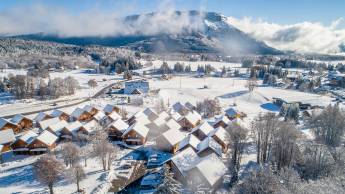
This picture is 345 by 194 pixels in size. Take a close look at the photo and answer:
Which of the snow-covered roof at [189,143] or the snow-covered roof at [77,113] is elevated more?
the snow-covered roof at [77,113]

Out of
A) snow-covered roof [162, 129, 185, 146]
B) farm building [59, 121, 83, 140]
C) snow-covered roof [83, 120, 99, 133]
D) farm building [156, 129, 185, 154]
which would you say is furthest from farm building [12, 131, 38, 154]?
snow-covered roof [162, 129, 185, 146]

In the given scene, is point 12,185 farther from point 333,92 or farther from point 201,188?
point 333,92

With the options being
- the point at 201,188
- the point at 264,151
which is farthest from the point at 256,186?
the point at 264,151

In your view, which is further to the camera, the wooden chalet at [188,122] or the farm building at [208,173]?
the wooden chalet at [188,122]

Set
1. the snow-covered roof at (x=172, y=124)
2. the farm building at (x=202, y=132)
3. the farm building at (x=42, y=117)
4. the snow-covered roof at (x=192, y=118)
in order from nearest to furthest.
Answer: the farm building at (x=202, y=132) → the snow-covered roof at (x=172, y=124) → the snow-covered roof at (x=192, y=118) → the farm building at (x=42, y=117)

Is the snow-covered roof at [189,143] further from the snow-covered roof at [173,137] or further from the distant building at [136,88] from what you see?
the distant building at [136,88]

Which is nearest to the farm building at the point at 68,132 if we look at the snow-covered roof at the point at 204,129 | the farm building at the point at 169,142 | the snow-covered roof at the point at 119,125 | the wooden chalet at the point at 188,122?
the snow-covered roof at the point at 119,125

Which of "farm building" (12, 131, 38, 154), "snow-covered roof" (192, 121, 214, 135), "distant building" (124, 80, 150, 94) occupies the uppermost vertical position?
"distant building" (124, 80, 150, 94)

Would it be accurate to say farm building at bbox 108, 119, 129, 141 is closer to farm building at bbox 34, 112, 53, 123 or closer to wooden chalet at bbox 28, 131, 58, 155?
wooden chalet at bbox 28, 131, 58, 155
